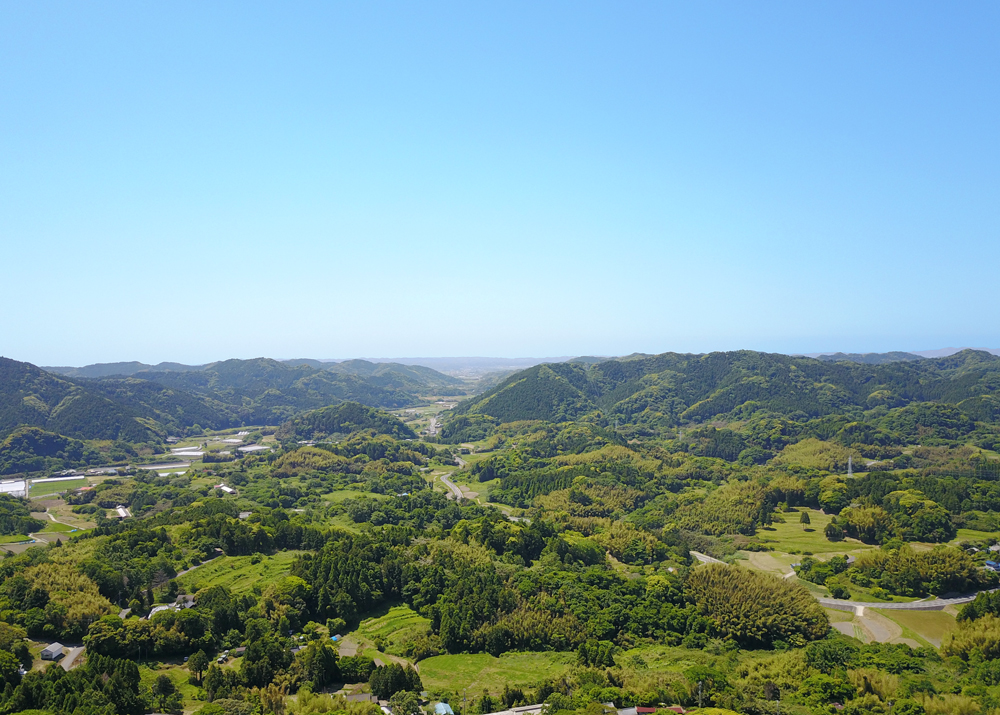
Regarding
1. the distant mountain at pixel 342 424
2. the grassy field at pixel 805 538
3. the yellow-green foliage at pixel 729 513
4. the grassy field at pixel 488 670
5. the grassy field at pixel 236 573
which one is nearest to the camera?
the grassy field at pixel 488 670

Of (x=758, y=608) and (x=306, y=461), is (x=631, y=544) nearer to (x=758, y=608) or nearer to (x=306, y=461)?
(x=758, y=608)

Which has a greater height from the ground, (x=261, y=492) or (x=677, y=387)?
(x=677, y=387)

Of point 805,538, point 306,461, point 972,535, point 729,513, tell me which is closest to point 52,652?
point 729,513

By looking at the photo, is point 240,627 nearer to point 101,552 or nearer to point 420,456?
point 101,552

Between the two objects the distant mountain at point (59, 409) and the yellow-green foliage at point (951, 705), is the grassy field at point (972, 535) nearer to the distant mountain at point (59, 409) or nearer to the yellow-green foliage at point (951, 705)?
the yellow-green foliage at point (951, 705)

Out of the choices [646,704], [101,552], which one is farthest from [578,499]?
[101,552]

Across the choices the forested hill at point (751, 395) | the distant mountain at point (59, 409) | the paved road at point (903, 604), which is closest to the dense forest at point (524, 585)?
the paved road at point (903, 604)
